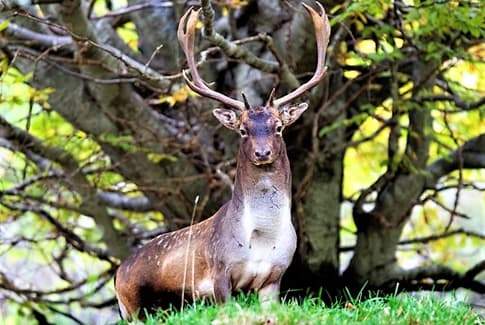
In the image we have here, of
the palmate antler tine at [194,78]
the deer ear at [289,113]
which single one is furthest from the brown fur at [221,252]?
the palmate antler tine at [194,78]

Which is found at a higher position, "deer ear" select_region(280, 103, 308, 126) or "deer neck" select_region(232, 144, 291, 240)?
"deer ear" select_region(280, 103, 308, 126)

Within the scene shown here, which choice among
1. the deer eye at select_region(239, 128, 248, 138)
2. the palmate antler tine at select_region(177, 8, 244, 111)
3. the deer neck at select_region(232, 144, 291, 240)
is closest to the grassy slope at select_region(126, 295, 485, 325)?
the deer neck at select_region(232, 144, 291, 240)

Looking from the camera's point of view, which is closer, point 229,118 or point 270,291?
point 270,291

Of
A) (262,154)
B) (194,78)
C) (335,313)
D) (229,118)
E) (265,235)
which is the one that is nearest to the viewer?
(335,313)

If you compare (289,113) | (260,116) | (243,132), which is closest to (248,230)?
(243,132)

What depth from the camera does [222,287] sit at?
7.09 m

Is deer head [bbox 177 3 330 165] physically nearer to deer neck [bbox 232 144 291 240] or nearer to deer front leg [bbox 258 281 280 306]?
deer neck [bbox 232 144 291 240]

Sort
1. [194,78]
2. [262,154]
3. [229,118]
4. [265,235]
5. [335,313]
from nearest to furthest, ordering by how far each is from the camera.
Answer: [335,313] → [262,154] → [265,235] → [229,118] → [194,78]

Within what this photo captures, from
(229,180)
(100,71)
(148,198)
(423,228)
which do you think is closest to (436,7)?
(229,180)

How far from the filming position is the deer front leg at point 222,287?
705 centimetres

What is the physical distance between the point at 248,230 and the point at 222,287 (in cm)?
42

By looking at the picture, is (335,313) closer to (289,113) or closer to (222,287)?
(222,287)

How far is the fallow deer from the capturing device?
7.14m

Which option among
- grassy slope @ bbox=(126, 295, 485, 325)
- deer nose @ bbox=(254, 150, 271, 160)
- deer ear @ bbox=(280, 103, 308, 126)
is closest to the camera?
grassy slope @ bbox=(126, 295, 485, 325)
